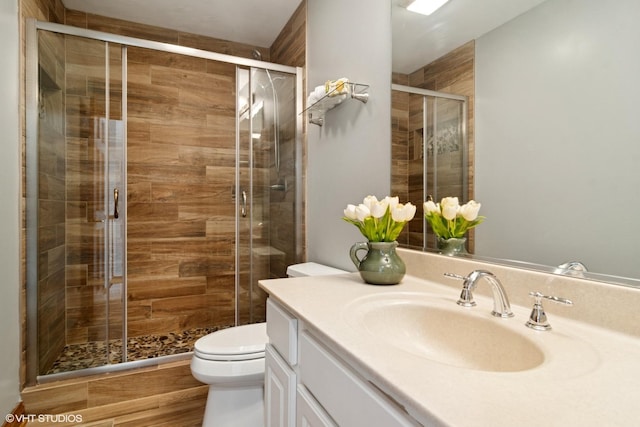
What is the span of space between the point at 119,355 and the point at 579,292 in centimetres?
227

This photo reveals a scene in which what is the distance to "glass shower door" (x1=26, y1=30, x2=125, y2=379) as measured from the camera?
1748 mm

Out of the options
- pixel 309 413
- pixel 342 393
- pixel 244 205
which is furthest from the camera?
pixel 244 205

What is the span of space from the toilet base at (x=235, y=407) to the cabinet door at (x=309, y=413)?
734mm

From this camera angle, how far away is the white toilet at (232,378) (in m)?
1.43

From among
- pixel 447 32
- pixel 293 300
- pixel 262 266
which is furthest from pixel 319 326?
pixel 262 266

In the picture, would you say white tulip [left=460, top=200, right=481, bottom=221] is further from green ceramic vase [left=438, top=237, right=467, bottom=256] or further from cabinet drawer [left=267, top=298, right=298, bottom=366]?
cabinet drawer [left=267, top=298, right=298, bottom=366]

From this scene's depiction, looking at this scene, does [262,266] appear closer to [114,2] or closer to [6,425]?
[6,425]

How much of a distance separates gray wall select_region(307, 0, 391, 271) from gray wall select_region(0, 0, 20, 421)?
5.17 feet

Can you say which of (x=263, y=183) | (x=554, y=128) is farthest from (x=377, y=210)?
(x=263, y=183)

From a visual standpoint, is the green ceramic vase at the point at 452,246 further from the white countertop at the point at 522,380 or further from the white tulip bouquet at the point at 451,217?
the white countertop at the point at 522,380

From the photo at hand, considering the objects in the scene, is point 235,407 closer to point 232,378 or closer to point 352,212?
point 232,378

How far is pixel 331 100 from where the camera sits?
179cm

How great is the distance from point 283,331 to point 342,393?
1.18 feet

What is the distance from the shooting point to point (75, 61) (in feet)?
6.12
